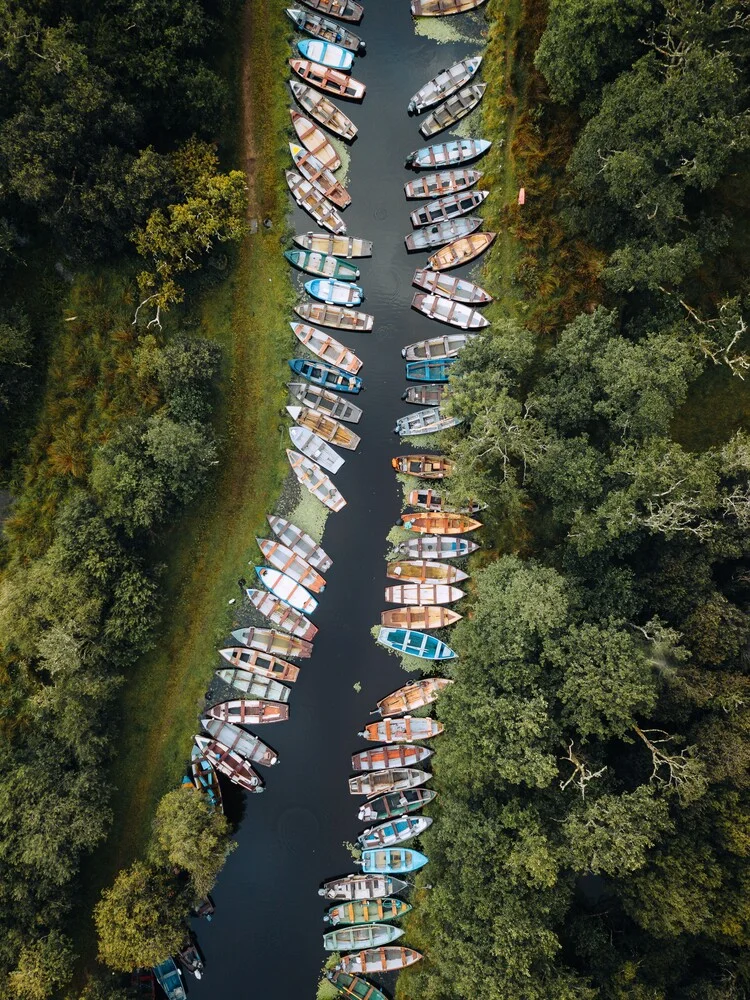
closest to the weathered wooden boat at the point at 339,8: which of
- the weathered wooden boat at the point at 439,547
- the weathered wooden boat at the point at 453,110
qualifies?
the weathered wooden boat at the point at 453,110

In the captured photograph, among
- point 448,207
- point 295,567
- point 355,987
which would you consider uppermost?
point 448,207

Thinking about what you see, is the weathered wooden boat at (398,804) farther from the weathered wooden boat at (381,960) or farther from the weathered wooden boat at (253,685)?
the weathered wooden boat at (253,685)

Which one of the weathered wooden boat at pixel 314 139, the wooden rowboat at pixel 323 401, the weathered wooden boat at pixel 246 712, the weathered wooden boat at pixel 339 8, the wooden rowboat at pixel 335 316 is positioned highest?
the weathered wooden boat at pixel 339 8

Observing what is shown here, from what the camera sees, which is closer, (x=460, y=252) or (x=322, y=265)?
(x=460, y=252)

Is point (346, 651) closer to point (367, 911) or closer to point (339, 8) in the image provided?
point (367, 911)

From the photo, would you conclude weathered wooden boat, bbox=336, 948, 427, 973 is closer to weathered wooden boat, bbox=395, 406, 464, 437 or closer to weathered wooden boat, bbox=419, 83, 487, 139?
weathered wooden boat, bbox=395, 406, 464, 437

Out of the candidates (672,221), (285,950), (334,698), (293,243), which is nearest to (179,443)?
(293,243)

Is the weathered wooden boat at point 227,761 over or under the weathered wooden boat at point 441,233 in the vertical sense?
under

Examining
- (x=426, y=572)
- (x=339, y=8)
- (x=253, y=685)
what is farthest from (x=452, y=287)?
(x=253, y=685)
